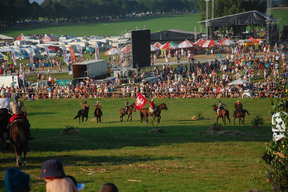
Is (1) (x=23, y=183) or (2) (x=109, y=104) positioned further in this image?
(2) (x=109, y=104)

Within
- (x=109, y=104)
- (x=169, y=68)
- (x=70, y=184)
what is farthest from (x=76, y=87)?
(x=70, y=184)

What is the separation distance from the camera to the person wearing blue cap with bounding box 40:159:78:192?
6508 mm

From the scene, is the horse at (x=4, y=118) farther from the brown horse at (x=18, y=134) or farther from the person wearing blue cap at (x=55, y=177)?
the person wearing blue cap at (x=55, y=177)

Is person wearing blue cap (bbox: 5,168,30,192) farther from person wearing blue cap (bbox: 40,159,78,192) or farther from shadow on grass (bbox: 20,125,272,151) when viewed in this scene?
shadow on grass (bbox: 20,125,272,151)

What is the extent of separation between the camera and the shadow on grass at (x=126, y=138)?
64.2 feet

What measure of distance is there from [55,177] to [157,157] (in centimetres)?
1144

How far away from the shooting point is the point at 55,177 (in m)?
6.54

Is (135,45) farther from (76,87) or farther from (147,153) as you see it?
(147,153)

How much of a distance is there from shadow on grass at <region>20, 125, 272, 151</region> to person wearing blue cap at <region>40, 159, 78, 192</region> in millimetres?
11989

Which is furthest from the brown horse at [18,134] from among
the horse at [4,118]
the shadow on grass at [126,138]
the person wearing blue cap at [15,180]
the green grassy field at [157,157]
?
the person wearing blue cap at [15,180]

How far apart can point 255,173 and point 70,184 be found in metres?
9.72

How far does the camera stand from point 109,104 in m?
41.4

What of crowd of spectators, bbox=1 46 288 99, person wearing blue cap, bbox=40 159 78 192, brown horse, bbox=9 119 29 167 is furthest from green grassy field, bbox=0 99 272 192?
crowd of spectators, bbox=1 46 288 99

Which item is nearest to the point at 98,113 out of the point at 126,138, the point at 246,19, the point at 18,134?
the point at 126,138
